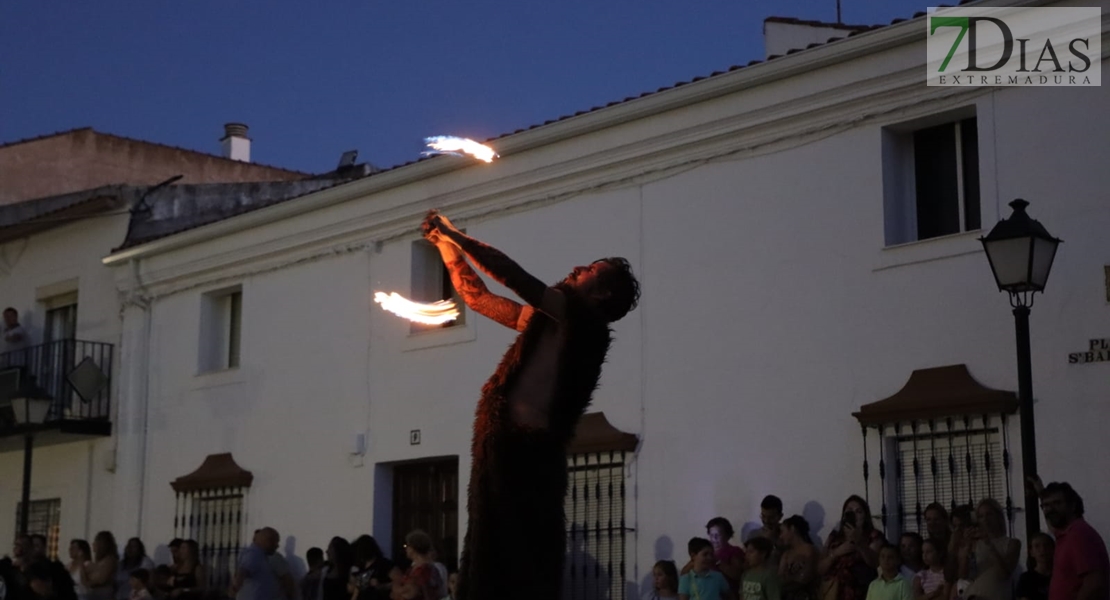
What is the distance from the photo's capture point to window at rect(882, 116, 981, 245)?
12.6m

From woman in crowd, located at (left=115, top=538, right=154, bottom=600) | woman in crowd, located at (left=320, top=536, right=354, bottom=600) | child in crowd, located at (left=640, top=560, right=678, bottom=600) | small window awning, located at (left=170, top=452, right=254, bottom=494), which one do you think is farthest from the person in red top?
small window awning, located at (left=170, top=452, right=254, bottom=494)

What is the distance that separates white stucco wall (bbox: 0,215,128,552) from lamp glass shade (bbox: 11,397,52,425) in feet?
5.53

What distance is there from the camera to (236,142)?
98.4 feet

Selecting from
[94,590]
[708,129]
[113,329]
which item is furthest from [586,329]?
[113,329]

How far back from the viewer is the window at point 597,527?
14.0 m

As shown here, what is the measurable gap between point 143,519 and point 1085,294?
1203 centimetres

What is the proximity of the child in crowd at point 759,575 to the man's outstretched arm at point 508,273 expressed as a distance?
688 cm

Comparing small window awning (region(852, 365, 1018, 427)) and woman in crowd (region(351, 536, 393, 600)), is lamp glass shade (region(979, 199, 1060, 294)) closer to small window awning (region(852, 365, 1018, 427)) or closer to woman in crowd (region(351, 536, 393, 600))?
small window awning (region(852, 365, 1018, 427))

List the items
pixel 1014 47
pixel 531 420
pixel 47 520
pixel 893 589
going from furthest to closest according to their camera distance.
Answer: pixel 47 520
pixel 1014 47
pixel 893 589
pixel 531 420

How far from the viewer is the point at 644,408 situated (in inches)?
554

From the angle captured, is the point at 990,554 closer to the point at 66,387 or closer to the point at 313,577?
the point at 313,577

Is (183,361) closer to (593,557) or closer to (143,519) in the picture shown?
(143,519)

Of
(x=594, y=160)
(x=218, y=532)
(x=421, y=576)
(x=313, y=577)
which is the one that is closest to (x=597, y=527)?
(x=421, y=576)

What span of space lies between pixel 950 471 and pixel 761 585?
1710 mm
